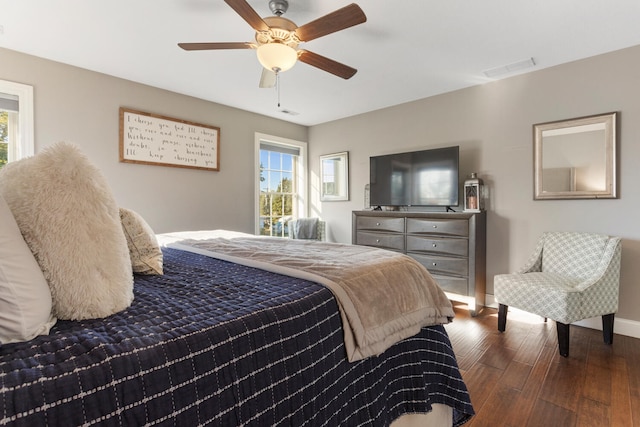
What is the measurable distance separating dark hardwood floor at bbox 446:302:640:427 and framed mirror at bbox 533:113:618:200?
4.22 feet

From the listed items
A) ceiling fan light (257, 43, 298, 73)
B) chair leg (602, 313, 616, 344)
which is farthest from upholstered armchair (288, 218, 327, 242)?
chair leg (602, 313, 616, 344)

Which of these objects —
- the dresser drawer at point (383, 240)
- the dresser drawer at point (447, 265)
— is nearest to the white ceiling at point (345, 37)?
the dresser drawer at point (383, 240)

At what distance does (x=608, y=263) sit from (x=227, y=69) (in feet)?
12.4

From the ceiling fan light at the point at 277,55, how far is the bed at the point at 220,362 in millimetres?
1336

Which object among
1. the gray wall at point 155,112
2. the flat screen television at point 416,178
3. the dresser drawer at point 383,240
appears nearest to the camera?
the gray wall at point 155,112

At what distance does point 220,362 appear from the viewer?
2.39ft

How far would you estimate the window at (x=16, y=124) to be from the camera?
279 cm

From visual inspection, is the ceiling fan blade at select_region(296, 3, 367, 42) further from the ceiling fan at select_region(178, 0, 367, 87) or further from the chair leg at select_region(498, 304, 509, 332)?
the chair leg at select_region(498, 304, 509, 332)

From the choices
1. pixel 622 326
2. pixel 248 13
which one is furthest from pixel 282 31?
pixel 622 326

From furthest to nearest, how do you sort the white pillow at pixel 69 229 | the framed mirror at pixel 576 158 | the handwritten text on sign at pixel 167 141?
the handwritten text on sign at pixel 167 141 → the framed mirror at pixel 576 158 → the white pillow at pixel 69 229

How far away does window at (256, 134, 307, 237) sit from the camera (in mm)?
4720

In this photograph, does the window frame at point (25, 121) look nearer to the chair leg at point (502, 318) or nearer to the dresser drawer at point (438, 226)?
the dresser drawer at point (438, 226)

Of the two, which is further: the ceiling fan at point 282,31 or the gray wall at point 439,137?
the gray wall at point 439,137

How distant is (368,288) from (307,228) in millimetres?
3596
